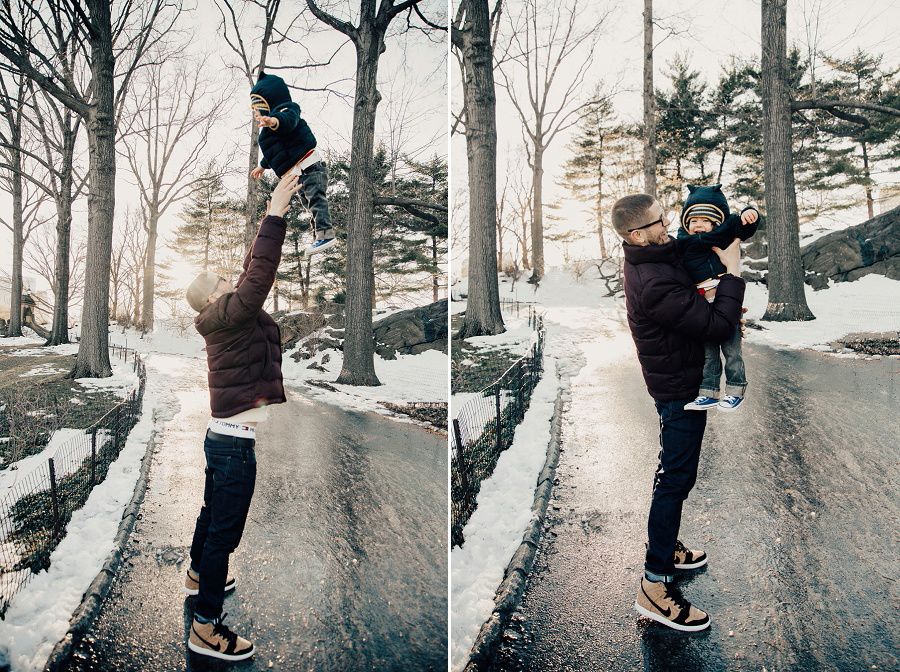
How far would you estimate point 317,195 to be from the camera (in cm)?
185

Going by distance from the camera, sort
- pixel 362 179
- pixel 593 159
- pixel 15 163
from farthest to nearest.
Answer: pixel 593 159, pixel 362 179, pixel 15 163

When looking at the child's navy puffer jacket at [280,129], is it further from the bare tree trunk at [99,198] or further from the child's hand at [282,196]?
the bare tree trunk at [99,198]

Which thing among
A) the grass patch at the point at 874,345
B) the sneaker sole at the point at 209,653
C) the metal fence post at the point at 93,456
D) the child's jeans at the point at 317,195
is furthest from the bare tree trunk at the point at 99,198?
the grass patch at the point at 874,345

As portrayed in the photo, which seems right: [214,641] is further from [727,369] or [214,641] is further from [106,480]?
[727,369]

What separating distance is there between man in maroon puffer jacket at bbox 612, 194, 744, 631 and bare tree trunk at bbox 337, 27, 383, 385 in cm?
274

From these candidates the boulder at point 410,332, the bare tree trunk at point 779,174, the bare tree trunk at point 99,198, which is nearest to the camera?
the bare tree trunk at point 99,198

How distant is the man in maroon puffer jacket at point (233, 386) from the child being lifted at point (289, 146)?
0.43 ft

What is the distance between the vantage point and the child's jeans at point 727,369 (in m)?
1.84

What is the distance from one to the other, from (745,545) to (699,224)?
1472 mm

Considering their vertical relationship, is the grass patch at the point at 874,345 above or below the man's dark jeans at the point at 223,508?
above

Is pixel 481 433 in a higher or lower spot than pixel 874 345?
lower

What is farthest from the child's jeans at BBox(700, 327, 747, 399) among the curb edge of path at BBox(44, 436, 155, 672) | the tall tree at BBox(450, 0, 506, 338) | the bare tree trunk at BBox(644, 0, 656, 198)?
the bare tree trunk at BBox(644, 0, 656, 198)

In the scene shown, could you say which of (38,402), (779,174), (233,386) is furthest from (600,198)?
(38,402)

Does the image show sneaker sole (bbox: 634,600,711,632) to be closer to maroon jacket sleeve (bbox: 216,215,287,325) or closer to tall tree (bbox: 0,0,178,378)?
maroon jacket sleeve (bbox: 216,215,287,325)
